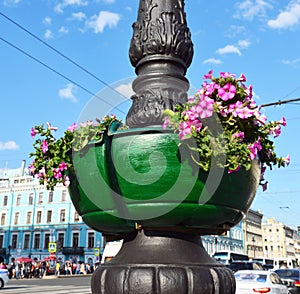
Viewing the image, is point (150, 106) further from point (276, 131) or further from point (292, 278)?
point (292, 278)

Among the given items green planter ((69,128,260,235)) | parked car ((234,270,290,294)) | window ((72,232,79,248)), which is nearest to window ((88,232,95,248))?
window ((72,232,79,248))

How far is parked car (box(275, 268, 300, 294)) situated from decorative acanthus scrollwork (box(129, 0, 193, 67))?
14.6 m

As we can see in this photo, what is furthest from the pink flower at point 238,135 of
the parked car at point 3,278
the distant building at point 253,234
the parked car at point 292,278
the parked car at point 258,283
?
the distant building at point 253,234

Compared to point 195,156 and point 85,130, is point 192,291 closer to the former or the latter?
point 195,156

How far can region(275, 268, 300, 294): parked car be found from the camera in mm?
14562

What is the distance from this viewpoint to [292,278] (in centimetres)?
1562

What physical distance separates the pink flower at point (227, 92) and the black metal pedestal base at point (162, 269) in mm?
555

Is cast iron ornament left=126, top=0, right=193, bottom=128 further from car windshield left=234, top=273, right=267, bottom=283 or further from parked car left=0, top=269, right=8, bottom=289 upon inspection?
parked car left=0, top=269, right=8, bottom=289

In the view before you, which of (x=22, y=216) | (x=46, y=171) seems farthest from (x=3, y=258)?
(x=46, y=171)

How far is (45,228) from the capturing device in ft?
145

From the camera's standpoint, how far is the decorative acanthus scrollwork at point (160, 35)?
1.77m

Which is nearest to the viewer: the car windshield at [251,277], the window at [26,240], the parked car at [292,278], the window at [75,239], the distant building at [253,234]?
the car windshield at [251,277]

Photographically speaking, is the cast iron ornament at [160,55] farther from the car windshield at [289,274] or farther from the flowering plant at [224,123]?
the car windshield at [289,274]

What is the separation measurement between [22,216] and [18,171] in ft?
29.3
